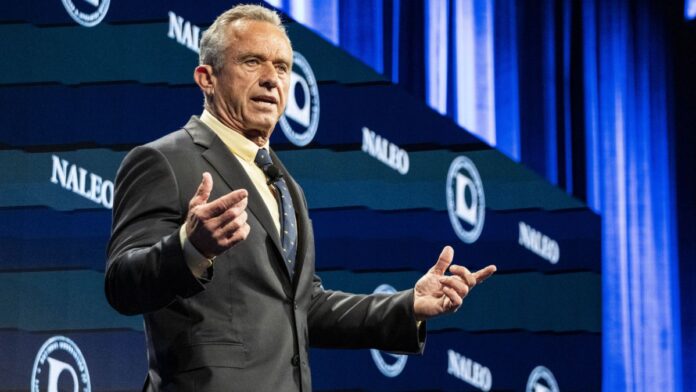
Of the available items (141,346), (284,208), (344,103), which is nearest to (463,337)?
(344,103)

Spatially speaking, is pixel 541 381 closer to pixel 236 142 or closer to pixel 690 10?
pixel 690 10

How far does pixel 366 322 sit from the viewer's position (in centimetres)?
225

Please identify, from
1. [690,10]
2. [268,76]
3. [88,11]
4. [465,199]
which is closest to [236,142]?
[268,76]

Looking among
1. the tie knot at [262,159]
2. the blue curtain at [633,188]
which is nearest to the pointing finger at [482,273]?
the tie knot at [262,159]

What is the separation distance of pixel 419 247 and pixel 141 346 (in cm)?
147

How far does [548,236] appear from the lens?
5.18 m

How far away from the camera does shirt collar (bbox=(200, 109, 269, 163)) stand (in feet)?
7.12

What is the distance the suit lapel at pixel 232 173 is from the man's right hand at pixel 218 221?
0.31m

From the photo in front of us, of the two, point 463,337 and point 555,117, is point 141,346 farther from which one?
point 555,117

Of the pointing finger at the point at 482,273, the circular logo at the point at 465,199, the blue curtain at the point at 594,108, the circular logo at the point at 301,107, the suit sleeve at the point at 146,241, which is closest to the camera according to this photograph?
the suit sleeve at the point at 146,241

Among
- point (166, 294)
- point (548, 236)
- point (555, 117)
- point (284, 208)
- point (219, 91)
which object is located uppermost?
point (555, 117)

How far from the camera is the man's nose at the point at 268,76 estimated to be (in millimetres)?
2189

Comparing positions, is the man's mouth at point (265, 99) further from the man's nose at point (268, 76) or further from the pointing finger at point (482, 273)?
the pointing finger at point (482, 273)

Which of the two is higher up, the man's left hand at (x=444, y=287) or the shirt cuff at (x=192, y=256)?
the man's left hand at (x=444, y=287)
